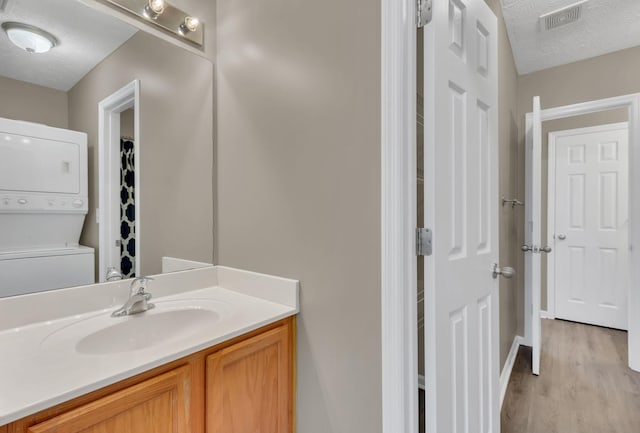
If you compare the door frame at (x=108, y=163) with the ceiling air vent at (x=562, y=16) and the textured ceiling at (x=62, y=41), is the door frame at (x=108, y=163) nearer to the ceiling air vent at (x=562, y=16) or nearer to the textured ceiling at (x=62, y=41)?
the textured ceiling at (x=62, y=41)

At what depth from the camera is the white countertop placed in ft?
2.18

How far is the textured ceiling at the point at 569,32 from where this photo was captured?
2.12 m

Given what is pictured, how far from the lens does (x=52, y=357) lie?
803mm

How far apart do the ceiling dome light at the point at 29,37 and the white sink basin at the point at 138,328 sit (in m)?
0.96

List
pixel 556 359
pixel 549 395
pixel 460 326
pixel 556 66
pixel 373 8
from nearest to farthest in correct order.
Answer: pixel 373 8, pixel 460 326, pixel 549 395, pixel 556 359, pixel 556 66

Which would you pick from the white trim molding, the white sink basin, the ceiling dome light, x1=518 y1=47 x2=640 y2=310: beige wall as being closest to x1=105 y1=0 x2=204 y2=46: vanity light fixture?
the ceiling dome light

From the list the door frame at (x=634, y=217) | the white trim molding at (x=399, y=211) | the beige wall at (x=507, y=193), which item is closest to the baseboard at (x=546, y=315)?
the beige wall at (x=507, y=193)

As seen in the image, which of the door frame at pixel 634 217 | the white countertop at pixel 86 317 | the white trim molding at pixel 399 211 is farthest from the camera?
the door frame at pixel 634 217

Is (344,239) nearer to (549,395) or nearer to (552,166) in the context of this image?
(549,395)

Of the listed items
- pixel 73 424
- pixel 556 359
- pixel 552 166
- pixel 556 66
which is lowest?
pixel 556 359

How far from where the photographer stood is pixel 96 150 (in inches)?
46.9

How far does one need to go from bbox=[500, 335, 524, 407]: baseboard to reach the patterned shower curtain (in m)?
2.24

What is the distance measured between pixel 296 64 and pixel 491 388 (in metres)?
1.61

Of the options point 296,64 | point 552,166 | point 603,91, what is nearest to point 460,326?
point 296,64
